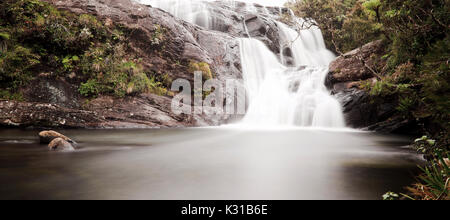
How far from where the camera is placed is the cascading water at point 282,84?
36.8ft

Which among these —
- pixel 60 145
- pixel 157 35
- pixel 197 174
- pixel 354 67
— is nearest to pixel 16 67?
pixel 157 35

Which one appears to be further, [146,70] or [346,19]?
[346,19]

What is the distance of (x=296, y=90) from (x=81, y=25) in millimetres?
11144

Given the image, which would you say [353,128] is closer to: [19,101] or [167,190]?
[167,190]

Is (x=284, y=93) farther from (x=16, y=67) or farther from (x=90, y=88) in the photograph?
(x=16, y=67)

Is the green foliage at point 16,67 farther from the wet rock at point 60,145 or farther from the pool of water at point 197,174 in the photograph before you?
the wet rock at point 60,145

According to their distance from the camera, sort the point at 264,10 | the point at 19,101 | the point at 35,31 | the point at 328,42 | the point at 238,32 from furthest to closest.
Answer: the point at 264,10 → the point at 328,42 → the point at 238,32 → the point at 35,31 → the point at 19,101

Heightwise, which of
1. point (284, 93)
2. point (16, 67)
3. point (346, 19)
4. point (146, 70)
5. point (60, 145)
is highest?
point (346, 19)

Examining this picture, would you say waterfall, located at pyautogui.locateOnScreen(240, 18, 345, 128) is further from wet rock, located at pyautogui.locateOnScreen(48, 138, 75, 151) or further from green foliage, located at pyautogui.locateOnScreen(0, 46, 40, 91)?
green foliage, located at pyautogui.locateOnScreen(0, 46, 40, 91)

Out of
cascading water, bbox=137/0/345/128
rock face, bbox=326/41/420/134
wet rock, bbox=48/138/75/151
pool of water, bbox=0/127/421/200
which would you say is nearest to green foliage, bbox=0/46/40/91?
pool of water, bbox=0/127/421/200

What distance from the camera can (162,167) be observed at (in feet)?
11.6

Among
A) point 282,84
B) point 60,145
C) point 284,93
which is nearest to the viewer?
point 60,145

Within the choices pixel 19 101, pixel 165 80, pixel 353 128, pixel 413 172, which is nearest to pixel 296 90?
pixel 353 128

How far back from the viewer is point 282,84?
47.0ft
